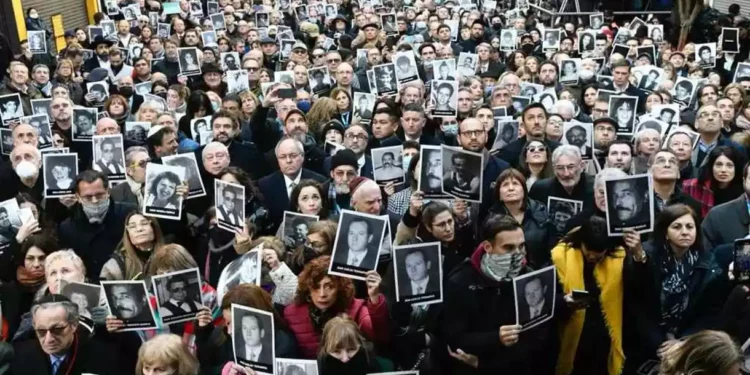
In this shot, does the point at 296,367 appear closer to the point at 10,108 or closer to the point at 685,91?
the point at 10,108

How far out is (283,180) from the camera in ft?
21.2

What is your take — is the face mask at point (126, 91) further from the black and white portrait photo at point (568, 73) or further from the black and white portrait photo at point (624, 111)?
the black and white portrait photo at point (624, 111)

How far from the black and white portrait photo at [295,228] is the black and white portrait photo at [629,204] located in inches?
72.2

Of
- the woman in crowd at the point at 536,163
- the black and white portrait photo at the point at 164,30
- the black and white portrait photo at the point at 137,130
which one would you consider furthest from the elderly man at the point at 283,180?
the black and white portrait photo at the point at 164,30

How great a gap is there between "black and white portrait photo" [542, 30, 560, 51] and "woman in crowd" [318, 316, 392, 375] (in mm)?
9924

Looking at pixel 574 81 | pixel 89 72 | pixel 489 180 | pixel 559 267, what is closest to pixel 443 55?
pixel 574 81

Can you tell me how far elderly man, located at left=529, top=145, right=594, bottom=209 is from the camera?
5969 millimetres

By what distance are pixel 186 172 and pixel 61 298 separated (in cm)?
193

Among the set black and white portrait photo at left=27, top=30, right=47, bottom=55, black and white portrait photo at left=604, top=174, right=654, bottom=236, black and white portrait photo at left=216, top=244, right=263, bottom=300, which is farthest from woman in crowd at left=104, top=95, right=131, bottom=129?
black and white portrait photo at left=604, top=174, right=654, bottom=236

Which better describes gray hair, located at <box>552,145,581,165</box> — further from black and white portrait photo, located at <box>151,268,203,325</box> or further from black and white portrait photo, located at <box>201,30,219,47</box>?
black and white portrait photo, located at <box>201,30,219,47</box>

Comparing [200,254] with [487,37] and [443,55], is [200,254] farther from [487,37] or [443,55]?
[487,37]

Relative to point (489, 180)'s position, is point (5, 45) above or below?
→ above

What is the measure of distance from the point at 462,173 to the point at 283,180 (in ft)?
5.34

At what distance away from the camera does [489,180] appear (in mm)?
6340
